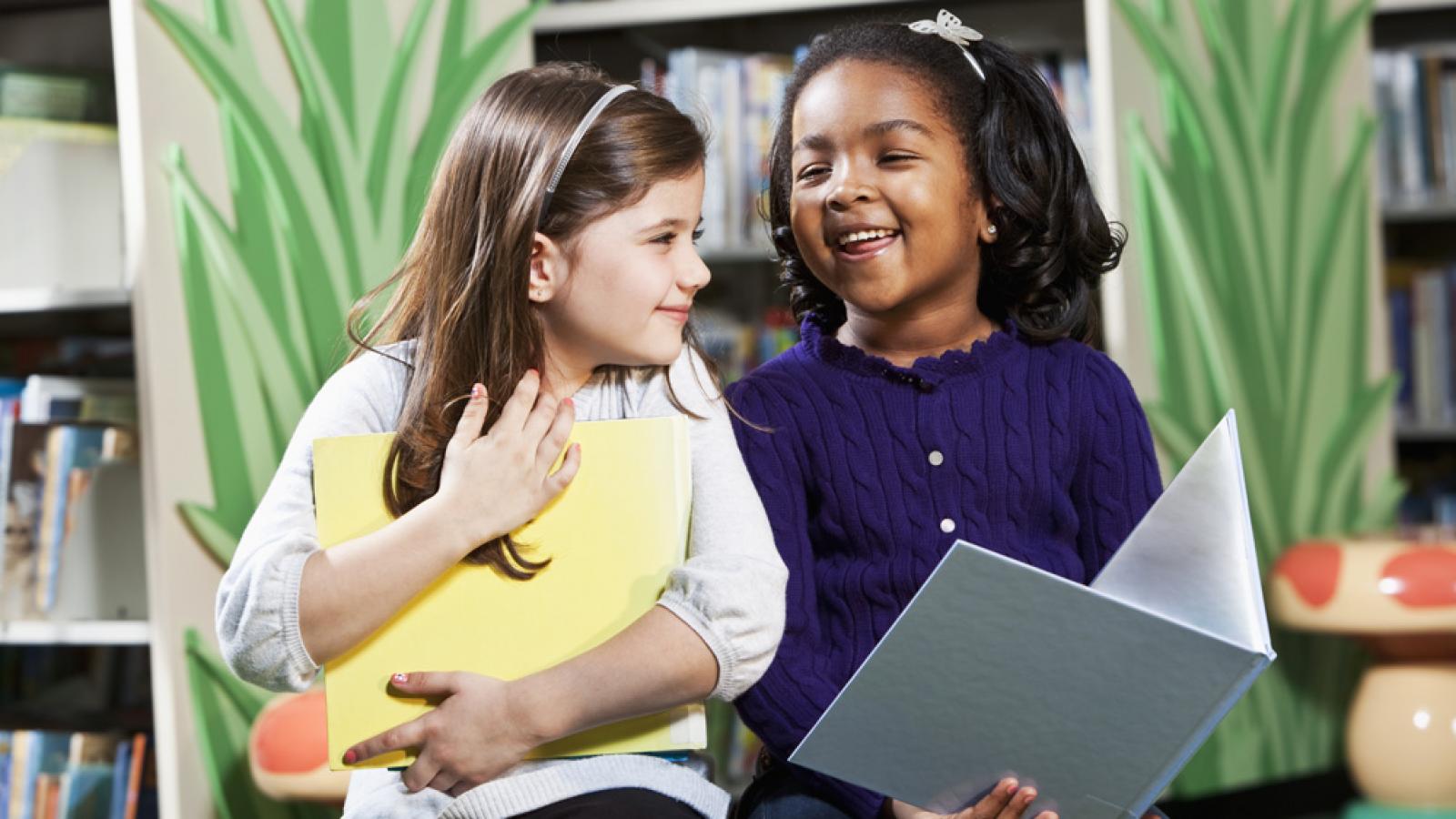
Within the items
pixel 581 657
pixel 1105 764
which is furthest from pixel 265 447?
pixel 1105 764

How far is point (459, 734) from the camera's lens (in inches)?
33.7

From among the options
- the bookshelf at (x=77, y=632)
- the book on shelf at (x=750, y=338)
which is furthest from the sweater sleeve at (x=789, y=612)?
the book on shelf at (x=750, y=338)

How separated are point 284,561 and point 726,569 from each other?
26cm

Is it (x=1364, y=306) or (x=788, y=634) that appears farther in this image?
(x=1364, y=306)

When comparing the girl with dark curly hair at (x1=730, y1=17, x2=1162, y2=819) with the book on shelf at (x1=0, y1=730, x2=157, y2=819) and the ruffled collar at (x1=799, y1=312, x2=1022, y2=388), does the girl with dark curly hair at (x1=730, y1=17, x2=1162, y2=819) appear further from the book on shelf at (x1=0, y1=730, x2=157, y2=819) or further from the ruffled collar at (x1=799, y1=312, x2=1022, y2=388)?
the book on shelf at (x1=0, y1=730, x2=157, y2=819)

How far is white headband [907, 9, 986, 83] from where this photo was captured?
108 cm

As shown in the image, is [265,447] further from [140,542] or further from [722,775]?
[722,775]

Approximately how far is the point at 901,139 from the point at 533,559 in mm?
390

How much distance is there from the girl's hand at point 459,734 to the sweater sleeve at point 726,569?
0.11 metres

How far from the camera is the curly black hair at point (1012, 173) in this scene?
3.48 feet

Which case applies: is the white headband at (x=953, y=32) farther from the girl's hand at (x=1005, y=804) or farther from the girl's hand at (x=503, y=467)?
the girl's hand at (x=1005, y=804)

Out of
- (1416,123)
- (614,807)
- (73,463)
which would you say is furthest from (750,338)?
(614,807)

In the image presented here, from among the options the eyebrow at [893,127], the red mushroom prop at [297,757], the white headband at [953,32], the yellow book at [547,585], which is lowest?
the red mushroom prop at [297,757]

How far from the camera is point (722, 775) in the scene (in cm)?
228
